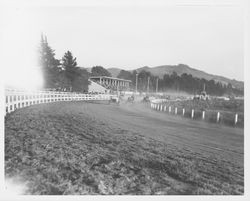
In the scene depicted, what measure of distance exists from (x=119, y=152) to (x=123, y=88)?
850 millimetres

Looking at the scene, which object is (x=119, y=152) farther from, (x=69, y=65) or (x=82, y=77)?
(x=69, y=65)

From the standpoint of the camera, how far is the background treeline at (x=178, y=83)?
2.29m

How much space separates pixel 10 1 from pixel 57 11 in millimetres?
548

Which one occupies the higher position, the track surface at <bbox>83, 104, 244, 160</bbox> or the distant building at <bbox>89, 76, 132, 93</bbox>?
the distant building at <bbox>89, 76, 132, 93</bbox>

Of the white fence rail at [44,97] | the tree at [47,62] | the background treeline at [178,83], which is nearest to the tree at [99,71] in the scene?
the background treeline at [178,83]

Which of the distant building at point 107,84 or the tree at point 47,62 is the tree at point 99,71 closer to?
the distant building at point 107,84

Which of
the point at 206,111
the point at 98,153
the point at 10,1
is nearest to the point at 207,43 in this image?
the point at 206,111

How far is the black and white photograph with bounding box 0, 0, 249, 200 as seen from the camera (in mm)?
2037

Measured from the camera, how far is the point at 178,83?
2.39 metres

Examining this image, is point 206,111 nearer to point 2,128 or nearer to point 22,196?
point 22,196

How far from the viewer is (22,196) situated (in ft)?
6.72

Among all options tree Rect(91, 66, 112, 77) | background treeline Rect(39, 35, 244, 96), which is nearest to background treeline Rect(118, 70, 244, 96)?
background treeline Rect(39, 35, 244, 96)

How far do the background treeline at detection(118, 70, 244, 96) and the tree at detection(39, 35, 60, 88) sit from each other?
2.69 feet

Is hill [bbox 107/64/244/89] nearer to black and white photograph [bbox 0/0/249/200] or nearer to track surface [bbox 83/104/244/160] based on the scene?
black and white photograph [bbox 0/0/249/200]
